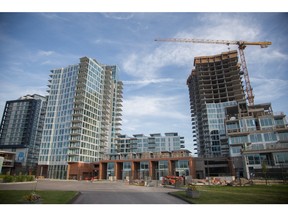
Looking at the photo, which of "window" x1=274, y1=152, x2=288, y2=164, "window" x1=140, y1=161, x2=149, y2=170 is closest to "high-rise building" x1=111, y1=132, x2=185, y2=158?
"window" x1=140, y1=161, x2=149, y2=170

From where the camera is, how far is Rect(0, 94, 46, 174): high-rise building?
126m

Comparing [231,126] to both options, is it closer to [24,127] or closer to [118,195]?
[118,195]

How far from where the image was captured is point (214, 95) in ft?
379

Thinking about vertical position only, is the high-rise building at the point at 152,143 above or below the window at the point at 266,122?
above

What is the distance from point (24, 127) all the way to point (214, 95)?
12257 centimetres

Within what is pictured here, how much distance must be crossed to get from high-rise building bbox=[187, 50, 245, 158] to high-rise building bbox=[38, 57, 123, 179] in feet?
174

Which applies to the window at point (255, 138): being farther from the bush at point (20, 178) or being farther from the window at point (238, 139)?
the bush at point (20, 178)

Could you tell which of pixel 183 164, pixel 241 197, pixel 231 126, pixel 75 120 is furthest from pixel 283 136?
pixel 75 120

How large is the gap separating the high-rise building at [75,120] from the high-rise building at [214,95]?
52922mm

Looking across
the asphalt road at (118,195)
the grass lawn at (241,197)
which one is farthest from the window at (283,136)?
the asphalt road at (118,195)

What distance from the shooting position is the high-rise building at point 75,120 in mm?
83062

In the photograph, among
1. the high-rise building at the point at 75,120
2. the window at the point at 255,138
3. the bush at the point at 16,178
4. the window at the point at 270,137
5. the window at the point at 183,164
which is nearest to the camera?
the bush at the point at 16,178

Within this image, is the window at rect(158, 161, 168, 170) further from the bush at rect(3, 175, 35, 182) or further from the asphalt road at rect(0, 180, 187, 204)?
the asphalt road at rect(0, 180, 187, 204)

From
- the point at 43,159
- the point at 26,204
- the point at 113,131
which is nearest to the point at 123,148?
the point at 113,131
